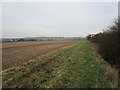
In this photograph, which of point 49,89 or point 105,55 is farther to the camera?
point 105,55

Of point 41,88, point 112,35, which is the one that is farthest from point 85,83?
point 112,35

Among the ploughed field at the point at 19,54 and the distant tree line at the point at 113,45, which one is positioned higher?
the distant tree line at the point at 113,45

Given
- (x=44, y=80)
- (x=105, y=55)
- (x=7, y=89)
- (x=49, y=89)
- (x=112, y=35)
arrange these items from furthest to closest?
(x=105, y=55), (x=112, y=35), (x=44, y=80), (x=7, y=89), (x=49, y=89)

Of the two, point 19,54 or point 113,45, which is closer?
point 113,45

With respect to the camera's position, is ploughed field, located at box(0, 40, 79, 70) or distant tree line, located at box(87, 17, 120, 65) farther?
ploughed field, located at box(0, 40, 79, 70)

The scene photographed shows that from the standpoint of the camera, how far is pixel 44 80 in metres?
6.52

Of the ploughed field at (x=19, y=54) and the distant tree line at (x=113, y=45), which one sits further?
the ploughed field at (x=19, y=54)

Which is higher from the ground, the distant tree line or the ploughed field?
the distant tree line

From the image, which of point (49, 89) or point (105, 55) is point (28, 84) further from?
point (105, 55)

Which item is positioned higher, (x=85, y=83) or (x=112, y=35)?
(x=112, y=35)

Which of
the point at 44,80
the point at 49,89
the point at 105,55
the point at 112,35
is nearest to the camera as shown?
the point at 49,89

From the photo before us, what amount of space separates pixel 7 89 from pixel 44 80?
167 cm

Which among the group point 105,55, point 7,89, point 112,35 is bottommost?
point 7,89

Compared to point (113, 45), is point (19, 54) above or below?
below
